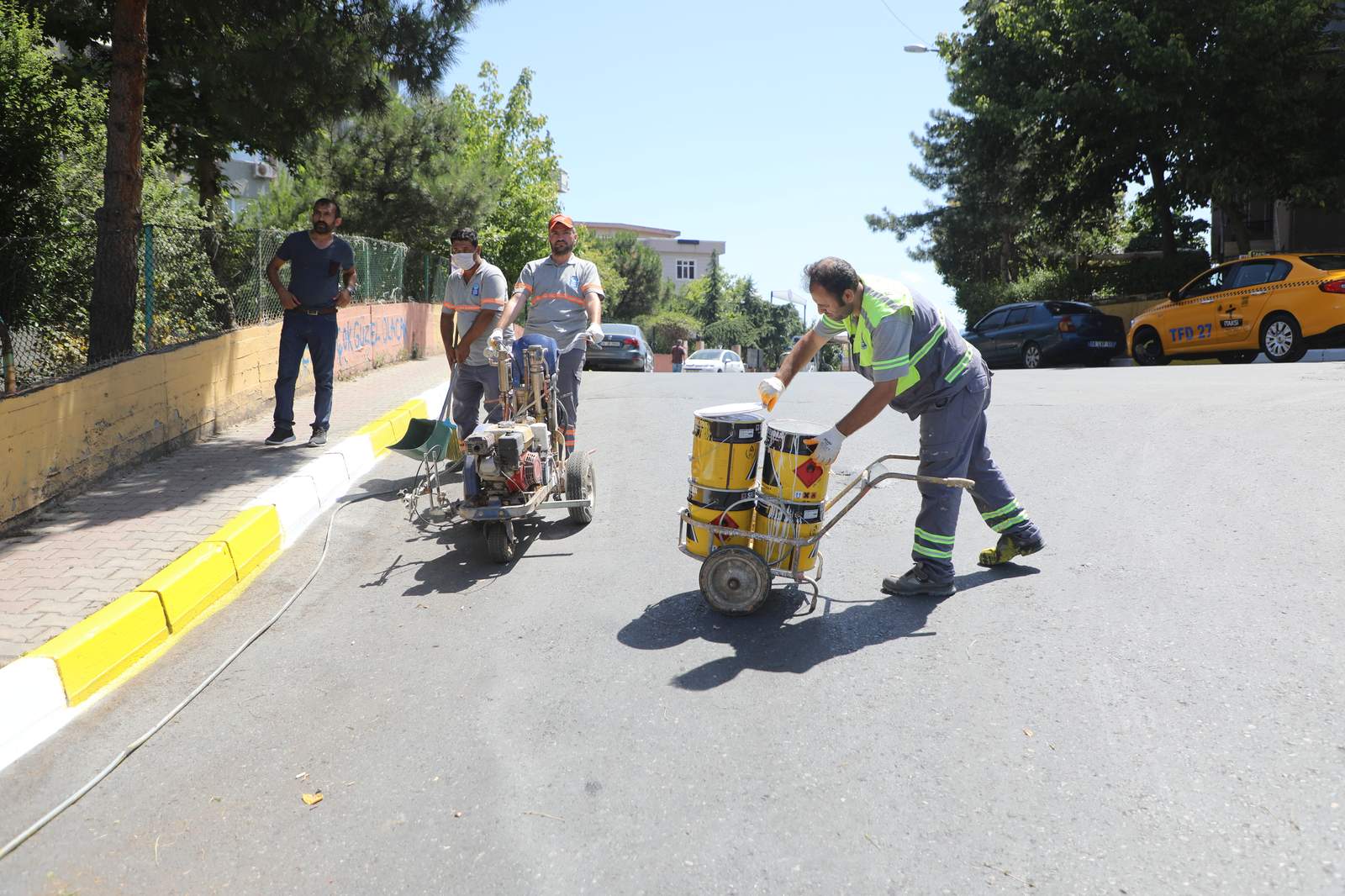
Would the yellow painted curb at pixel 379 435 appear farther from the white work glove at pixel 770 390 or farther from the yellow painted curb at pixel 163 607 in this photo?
the white work glove at pixel 770 390

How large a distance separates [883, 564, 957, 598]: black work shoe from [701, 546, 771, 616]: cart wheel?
27.5 inches

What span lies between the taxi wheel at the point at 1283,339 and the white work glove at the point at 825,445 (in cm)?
1208

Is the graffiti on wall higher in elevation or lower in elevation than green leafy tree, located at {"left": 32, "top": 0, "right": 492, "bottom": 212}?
lower

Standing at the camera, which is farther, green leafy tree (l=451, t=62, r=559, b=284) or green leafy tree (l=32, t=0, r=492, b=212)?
green leafy tree (l=451, t=62, r=559, b=284)

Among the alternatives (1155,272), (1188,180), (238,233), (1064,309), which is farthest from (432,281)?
(1155,272)

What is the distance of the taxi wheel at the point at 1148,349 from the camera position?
648 inches

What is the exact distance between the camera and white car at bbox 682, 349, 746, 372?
2931 cm

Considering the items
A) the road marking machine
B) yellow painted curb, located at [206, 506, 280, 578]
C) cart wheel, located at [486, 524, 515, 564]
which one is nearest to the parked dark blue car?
the road marking machine

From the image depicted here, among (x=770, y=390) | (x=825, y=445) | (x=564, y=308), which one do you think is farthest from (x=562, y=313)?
(x=825, y=445)

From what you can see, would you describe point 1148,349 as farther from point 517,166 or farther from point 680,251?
point 680,251

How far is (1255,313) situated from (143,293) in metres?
13.7

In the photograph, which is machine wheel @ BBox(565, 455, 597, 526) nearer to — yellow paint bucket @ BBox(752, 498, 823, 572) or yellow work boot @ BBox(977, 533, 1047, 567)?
yellow paint bucket @ BBox(752, 498, 823, 572)

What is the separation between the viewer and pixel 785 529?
15.2 feet

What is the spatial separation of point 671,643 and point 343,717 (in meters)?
1.36
